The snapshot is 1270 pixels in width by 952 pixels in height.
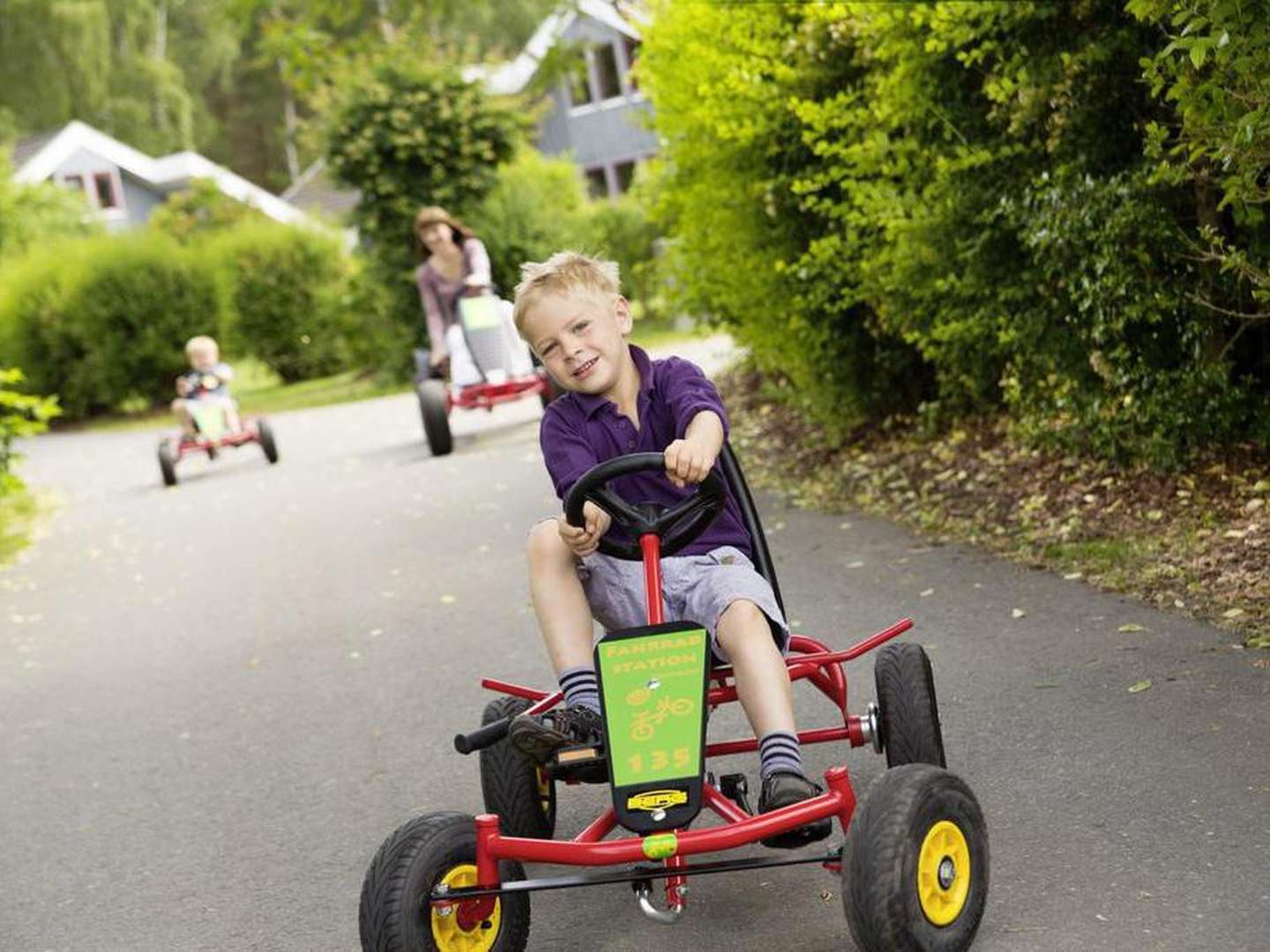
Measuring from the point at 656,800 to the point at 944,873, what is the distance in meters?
0.61

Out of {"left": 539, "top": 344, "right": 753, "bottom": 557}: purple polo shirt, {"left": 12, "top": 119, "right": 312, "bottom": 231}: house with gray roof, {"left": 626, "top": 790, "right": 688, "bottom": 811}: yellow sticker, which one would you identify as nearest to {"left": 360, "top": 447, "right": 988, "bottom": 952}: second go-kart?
{"left": 626, "top": 790, "right": 688, "bottom": 811}: yellow sticker

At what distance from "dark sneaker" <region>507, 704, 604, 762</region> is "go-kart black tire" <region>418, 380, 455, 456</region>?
979 cm

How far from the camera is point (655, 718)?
364 centimetres

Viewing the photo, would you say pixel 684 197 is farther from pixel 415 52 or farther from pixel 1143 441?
pixel 415 52

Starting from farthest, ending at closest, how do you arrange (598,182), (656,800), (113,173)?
1. (113,173)
2. (598,182)
3. (656,800)

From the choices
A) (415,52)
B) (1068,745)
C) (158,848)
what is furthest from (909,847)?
(415,52)

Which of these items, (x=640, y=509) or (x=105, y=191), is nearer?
(x=640, y=509)

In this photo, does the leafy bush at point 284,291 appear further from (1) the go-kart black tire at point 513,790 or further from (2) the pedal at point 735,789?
(2) the pedal at point 735,789

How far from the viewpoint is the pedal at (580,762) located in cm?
376

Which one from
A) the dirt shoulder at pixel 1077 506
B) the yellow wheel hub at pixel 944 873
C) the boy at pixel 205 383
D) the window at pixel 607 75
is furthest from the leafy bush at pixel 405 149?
the yellow wheel hub at pixel 944 873

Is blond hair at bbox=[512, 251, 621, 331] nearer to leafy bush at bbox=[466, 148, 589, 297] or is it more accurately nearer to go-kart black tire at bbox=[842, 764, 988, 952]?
go-kart black tire at bbox=[842, 764, 988, 952]

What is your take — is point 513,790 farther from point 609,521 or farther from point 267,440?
point 267,440

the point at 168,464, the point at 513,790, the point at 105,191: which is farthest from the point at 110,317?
the point at 105,191

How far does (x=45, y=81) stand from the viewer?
5609 centimetres
